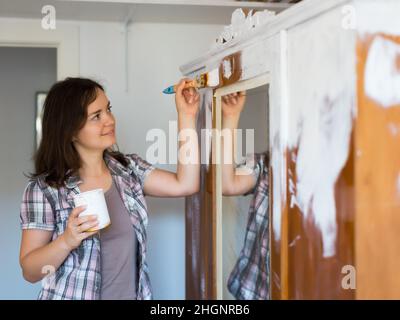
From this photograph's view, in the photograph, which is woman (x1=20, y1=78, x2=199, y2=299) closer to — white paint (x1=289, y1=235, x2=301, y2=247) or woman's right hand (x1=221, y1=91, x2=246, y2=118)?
woman's right hand (x1=221, y1=91, x2=246, y2=118)

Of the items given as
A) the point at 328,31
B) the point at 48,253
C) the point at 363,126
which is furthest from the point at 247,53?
the point at 48,253

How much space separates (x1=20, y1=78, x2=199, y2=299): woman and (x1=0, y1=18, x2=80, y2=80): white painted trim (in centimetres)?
60

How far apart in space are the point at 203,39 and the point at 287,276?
1.14 m

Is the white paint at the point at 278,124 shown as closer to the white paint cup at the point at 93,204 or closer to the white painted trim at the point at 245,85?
the white painted trim at the point at 245,85

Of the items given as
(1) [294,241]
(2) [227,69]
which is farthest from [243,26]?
(1) [294,241]

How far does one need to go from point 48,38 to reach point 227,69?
0.83 metres

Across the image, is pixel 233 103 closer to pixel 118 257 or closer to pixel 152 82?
pixel 118 257

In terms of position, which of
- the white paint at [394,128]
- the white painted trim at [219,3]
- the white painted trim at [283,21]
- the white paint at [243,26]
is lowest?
the white paint at [394,128]

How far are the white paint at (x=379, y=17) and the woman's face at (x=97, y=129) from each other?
638 millimetres

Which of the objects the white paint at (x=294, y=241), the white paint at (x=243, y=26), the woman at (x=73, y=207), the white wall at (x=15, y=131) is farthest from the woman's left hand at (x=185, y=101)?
the white wall at (x=15, y=131)

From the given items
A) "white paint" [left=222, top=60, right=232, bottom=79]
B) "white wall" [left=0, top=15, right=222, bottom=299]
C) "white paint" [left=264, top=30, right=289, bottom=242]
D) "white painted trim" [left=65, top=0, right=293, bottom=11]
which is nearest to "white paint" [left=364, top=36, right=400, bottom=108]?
"white paint" [left=264, top=30, right=289, bottom=242]

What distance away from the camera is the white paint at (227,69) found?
1160mm
